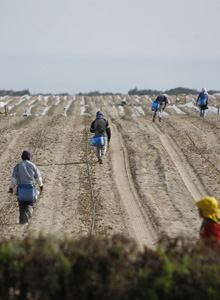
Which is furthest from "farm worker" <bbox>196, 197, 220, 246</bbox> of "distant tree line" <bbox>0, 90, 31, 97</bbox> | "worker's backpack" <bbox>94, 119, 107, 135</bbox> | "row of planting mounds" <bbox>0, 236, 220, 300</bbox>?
"distant tree line" <bbox>0, 90, 31, 97</bbox>

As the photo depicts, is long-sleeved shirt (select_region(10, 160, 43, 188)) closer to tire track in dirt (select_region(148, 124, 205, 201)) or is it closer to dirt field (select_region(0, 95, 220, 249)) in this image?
dirt field (select_region(0, 95, 220, 249))

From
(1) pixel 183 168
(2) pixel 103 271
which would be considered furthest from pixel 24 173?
(1) pixel 183 168

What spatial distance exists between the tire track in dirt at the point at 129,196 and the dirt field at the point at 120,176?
22 mm

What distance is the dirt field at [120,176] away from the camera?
10.1m

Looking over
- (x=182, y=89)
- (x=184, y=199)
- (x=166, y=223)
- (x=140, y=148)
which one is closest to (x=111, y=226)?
(x=166, y=223)

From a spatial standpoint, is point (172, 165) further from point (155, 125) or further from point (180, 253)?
point (180, 253)

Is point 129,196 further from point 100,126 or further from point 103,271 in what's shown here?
Result: point 103,271

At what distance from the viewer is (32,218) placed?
35.1 feet

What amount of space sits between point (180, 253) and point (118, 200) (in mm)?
7204

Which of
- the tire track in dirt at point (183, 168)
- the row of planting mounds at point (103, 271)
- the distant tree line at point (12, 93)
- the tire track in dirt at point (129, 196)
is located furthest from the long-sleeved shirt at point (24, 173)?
the distant tree line at point (12, 93)

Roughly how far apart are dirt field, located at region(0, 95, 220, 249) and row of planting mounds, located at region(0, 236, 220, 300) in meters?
4.15

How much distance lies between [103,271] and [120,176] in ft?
31.8

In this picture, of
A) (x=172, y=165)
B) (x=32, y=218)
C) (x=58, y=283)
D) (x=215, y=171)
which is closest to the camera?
(x=58, y=283)

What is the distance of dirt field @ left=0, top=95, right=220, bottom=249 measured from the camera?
1014 cm
